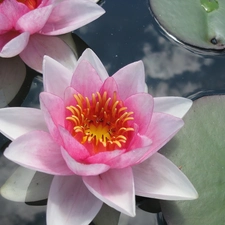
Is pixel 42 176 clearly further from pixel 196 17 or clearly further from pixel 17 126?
pixel 196 17

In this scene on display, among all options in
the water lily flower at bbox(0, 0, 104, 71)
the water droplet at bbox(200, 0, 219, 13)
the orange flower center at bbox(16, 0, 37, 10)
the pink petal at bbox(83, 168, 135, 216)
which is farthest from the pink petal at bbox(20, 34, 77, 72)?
the water droplet at bbox(200, 0, 219, 13)

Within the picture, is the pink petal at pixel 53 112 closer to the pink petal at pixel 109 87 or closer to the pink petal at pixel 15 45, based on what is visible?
the pink petal at pixel 109 87

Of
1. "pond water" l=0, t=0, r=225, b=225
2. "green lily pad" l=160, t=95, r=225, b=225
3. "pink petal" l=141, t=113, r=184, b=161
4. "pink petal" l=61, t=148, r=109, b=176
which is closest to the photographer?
"pink petal" l=61, t=148, r=109, b=176

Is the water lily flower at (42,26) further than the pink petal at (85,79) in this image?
Yes

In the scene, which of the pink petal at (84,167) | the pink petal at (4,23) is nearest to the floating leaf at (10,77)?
the pink petal at (4,23)

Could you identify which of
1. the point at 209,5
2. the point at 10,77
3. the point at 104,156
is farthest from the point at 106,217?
the point at 209,5

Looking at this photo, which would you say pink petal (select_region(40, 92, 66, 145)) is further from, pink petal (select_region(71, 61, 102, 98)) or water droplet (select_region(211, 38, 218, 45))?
water droplet (select_region(211, 38, 218, 45))

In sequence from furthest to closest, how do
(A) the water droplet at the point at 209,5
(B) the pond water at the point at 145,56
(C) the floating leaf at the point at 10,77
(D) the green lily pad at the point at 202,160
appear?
(A) the water droplet at the point at 209,5 → (B) the pond water at the point at 145,56 → (C) the floating leaf at the point at 10,77 → (D) the green lily pad at the point at 202,160
